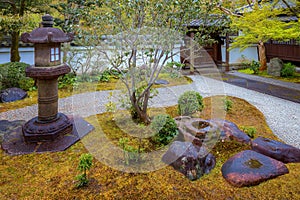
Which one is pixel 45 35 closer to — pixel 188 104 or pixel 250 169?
pixel 188 104

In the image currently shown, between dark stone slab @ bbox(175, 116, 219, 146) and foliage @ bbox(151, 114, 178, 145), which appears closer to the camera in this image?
dark stone slab @ bbox(175, 116, 219, 146)

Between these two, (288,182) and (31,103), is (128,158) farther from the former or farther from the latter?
(31,103)

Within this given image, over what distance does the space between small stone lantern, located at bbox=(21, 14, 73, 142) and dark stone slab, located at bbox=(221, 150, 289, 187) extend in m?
2.79

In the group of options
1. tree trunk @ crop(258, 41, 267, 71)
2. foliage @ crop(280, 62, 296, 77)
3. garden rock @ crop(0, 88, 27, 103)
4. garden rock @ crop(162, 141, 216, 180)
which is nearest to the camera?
garden rock @ crop(162, 141, 216, 180)

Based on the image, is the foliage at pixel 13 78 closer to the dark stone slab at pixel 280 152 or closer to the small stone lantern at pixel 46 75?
the small stone lantern at pixel 46 75

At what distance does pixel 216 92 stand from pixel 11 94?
6.42 meters

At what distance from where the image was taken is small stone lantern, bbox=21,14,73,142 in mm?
3408

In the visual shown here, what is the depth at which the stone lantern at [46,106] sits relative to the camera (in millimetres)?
3414

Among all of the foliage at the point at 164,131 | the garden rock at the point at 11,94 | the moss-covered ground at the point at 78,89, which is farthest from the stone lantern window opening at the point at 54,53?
the garden rock at the point at 11,94

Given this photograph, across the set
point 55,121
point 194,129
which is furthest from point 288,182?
point 55,121

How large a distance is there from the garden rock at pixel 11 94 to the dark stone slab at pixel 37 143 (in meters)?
2.63

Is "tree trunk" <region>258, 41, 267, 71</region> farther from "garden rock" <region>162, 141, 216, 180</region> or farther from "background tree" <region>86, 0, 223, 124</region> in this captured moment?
"garden rock" <region>162, 141, 216, 180</region>

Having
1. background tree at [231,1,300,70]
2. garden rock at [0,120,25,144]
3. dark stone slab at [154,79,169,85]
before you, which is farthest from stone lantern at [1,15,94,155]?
background tree at [231,1,300,70]

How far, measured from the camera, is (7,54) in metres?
9.53
